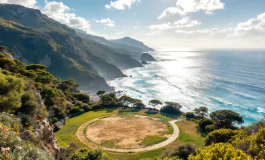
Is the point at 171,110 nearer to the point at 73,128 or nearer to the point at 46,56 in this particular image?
the point at 73,128

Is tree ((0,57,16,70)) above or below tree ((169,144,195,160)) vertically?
above

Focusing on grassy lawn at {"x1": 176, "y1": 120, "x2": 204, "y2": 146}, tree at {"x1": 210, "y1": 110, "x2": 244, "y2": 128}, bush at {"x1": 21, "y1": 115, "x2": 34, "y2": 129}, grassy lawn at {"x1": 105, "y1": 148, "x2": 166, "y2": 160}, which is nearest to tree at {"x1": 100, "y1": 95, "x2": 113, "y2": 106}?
grassy lawn at {"x1": 176, "y1": 120, "x2": 204, "y2": 146}

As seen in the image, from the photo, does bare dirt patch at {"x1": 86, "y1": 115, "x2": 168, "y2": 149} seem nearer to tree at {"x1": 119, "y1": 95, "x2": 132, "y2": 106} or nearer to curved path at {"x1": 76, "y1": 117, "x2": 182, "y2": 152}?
curved path at {"x1": 76, "y1": 117, "x2": 182, "y2": 152}

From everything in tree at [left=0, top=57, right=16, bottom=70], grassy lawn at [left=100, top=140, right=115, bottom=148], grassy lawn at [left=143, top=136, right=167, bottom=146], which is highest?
tree at [left=0, top=57, right=16, bottom=70]

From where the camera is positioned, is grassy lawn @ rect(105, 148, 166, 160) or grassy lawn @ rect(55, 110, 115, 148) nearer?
grassy lawn @ rect(105, 148, 166, 160)

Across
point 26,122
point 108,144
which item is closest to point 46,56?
point 108,144

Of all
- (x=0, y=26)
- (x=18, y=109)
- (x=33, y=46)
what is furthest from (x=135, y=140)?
(x=0, y=26)

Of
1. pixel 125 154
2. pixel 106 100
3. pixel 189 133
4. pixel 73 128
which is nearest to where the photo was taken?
pixel 125 154
